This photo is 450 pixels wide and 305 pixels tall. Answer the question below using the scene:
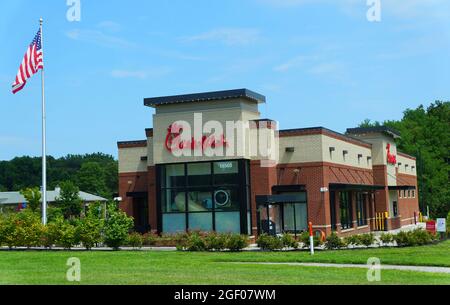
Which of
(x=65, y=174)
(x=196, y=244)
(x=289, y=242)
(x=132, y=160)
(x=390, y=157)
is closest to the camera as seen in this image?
(x=289, y=242)

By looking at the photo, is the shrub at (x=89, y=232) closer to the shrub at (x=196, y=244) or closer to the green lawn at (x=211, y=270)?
the shrub at (x=196, y=244)

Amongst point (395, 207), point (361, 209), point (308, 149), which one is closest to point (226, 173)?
point (308, 149)

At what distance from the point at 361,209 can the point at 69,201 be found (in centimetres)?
4255

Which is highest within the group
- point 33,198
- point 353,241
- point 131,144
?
point 131,144

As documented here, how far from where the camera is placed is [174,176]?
111 ft

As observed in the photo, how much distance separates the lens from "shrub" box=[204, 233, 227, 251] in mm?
24609

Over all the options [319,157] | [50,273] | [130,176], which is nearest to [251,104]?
[319,157]

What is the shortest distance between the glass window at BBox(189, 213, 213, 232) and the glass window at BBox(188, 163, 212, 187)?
70.3 inches

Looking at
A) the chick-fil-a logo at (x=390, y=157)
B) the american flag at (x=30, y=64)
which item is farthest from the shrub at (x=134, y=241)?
the chick-fil-a logo at (x=390, y=157)

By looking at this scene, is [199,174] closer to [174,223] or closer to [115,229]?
[174,223]

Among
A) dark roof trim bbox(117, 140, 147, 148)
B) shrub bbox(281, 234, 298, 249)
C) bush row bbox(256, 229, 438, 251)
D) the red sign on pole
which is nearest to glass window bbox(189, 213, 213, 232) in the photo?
dark roof trim bbox(117, 140, 147, 148)

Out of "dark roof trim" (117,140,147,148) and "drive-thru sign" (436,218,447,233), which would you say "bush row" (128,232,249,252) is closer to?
"drive-thru sign" (436,218,447,233)

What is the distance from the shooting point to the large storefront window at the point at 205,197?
32406 millimetres

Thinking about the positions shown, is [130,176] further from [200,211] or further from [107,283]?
[107,283]
